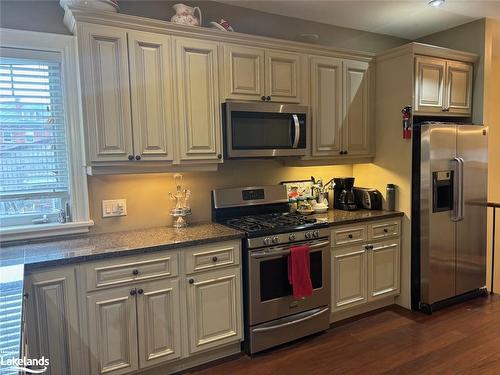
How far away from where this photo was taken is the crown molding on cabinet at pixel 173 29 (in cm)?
228

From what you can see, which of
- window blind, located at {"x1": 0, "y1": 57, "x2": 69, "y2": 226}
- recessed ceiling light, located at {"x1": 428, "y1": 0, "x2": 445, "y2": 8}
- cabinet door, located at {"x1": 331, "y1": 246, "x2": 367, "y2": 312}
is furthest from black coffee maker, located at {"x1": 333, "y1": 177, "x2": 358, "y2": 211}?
window blind, located at {"x1": 0, "y1": 57, "x2": 69, "y2": 226}

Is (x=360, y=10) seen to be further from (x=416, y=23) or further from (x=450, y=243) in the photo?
(x=450, y=243)

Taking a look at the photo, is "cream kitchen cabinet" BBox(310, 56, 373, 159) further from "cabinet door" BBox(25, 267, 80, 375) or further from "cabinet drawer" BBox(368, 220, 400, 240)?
"cabinet door" BBox(25, 267, 80, 375)

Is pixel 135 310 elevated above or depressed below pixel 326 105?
below

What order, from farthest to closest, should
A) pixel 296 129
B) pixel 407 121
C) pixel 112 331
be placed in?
pixel 407 121
pixel 296 129
pixel 112 331

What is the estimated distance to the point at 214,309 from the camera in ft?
8.19

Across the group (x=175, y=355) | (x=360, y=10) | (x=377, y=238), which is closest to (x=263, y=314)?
(x=175, y=355)

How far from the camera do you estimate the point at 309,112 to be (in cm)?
310

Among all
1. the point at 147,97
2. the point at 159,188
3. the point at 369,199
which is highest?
the point at 147,97

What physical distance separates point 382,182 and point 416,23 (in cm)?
159

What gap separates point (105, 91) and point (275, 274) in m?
1.68

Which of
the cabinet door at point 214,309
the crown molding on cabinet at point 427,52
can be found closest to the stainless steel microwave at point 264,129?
the cabinet door at point 214,309

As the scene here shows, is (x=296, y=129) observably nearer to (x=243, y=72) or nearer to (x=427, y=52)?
(x=243, y=72)

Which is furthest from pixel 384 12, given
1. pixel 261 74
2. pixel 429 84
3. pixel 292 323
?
pixel 292 323
